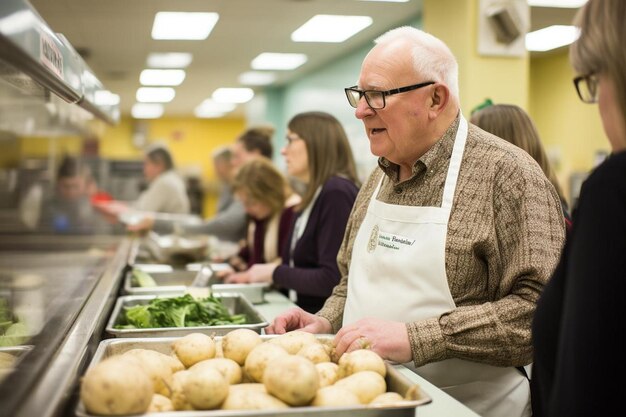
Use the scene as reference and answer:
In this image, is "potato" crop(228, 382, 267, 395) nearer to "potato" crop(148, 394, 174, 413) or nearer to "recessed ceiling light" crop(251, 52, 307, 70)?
"potato" crop(148, 394, 174, 413)

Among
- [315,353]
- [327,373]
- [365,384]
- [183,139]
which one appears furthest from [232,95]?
[365,384]

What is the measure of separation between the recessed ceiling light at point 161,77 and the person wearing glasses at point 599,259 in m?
8.51

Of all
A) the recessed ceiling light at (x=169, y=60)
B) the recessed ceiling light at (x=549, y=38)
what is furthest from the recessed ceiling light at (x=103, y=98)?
the recessed ceiling light at (x=169, y=60)

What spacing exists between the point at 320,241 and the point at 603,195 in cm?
195

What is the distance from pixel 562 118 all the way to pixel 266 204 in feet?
20.0

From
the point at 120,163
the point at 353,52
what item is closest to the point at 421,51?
the point at 353,52

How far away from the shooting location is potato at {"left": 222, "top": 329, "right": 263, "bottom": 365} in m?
1.51

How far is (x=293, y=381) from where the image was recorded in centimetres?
120

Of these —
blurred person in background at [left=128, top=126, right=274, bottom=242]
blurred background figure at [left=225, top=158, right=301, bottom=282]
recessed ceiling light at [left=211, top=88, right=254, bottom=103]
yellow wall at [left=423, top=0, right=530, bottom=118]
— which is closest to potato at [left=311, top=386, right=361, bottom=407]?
blurred background figure at [left=225, top=158, right=301, bottom=282]

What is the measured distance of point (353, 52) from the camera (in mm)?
7809

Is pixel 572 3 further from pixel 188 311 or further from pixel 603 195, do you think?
pixel 603 195

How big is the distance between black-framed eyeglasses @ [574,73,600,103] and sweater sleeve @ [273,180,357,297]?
178 centimetres

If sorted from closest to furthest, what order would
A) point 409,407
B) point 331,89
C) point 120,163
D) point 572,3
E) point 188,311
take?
point 409,407 → point 188,311 → point 572,3 → point 331,89 → point 120,163

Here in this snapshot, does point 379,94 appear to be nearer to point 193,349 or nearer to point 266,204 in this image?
point 193,349
